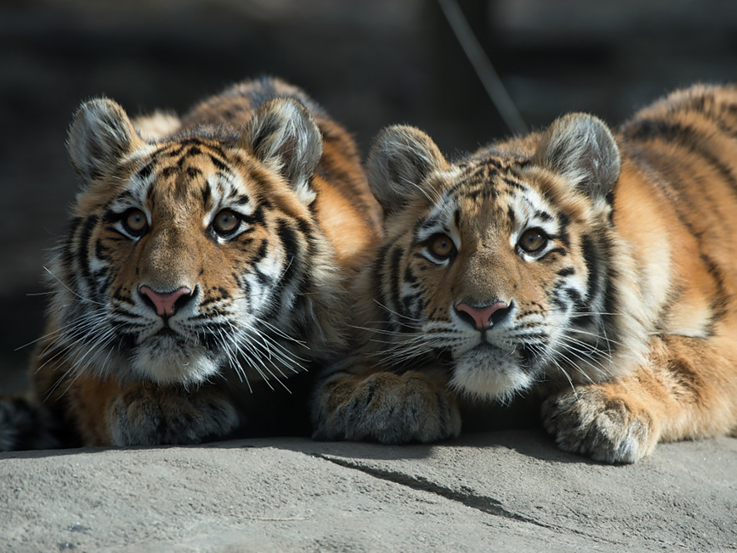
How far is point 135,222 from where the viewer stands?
11.3 feet

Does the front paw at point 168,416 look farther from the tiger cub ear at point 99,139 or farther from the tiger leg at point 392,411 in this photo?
the tiger cub ear at point 99,139

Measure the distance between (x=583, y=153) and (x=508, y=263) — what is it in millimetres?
735

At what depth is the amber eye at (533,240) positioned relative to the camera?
3355 millimetres

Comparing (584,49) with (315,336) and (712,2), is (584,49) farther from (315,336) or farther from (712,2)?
(315,336)

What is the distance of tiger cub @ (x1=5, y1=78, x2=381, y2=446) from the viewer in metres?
3.24

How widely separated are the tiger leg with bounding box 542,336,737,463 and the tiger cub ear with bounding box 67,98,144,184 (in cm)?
211

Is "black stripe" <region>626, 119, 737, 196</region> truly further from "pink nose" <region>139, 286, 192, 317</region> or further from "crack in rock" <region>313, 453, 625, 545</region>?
"pink nose" <region>139, 286, 192, 317</region>

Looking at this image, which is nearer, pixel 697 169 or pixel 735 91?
pixel 697 169

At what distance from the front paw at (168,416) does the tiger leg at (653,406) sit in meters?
1.34

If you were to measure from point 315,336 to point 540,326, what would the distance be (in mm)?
1051

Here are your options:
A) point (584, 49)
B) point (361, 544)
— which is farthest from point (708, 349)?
point (584, 49)

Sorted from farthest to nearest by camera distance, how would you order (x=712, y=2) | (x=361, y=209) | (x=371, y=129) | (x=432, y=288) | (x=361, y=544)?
(x=712, y=2)
(x=371, y=129)
(x=361, y=209)
(x=432, y=288)
(x=361, y=544)

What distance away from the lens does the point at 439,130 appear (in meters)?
11.0

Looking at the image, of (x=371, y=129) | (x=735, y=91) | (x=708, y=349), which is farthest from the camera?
(x=371, y=129)
